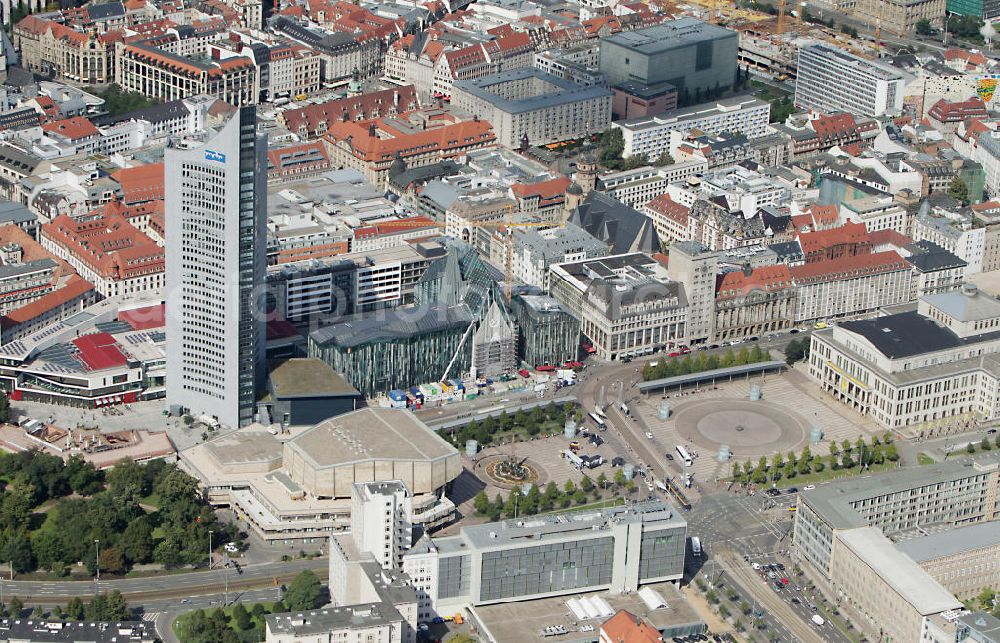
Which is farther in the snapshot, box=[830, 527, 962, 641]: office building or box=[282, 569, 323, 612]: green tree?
box=[282, 569, 323, 612]: green tree

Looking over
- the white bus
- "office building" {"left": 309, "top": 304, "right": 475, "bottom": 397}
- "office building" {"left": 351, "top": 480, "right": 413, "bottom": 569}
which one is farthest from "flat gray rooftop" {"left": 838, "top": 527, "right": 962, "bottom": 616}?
"office building" {"left": 309, "top": 304, "right": 475, "bottom": 397}

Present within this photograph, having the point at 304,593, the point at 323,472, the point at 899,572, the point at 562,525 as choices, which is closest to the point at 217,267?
the point at 323,472

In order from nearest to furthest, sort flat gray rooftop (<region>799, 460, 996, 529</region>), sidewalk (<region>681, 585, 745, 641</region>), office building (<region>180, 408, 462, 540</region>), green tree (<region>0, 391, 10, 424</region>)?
sidewalk (<region>681, 585, 745, 641</region>)
flat gray rooftop (<region>799, 460, 996, 529</region>)
office building (<region>180, 408, 462, 540</region>)
green tree (<region>0, 391, 10, 424</region>)

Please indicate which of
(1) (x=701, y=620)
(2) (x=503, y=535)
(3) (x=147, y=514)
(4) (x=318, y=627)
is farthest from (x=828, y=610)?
(3) (x=147, y=514)

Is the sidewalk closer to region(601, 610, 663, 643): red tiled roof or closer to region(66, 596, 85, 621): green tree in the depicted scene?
region(601, 610, 663, 643): red tiled roof

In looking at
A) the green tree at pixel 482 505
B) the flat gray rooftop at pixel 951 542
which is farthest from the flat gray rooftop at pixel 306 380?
the flat gray rooftop at pixel 951 542

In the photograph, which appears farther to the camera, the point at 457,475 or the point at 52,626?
the point at 457,475

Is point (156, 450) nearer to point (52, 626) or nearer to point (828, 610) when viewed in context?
point (52, 626)
